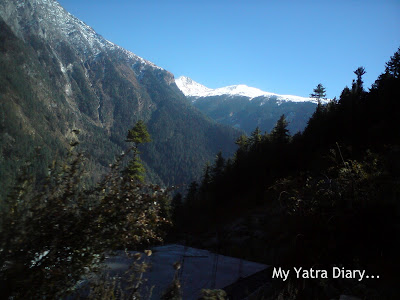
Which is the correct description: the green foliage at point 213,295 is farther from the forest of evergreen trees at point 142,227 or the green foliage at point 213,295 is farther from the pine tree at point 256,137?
the pine tree at point 256,137

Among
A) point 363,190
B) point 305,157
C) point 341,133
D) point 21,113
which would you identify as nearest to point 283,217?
point 363,190

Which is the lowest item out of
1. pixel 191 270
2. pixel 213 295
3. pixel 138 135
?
pixel 191 270

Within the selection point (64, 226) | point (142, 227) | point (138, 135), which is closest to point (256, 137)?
point (138, 135)

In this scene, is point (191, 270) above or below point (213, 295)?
below

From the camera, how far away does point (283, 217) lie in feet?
15.9

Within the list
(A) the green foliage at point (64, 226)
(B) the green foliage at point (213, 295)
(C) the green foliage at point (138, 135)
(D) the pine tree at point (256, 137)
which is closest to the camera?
(A) the green foliage at point (64, 226)

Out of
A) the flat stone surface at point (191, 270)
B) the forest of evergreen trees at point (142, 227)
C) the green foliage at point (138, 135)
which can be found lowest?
the flat stone surface at point (191, 270)

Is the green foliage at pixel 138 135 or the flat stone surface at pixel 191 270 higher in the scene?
the green foliage at pixel 138 135

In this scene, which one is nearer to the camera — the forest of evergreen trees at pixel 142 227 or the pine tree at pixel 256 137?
the forest of evergreen trees at pixel 142 227

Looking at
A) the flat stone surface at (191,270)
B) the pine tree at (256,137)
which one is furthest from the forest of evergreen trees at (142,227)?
the pine tree at (256,137)

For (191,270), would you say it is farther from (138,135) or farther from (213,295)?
(138,135)

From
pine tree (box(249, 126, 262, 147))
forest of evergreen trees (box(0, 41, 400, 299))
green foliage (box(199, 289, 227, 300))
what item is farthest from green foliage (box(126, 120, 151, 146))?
green foliage (box(199, 289, 227, 300))

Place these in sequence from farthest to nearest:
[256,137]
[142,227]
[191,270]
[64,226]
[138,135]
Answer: [256,137]
[138,135]
[191,270]
[142,227]
[64,226]

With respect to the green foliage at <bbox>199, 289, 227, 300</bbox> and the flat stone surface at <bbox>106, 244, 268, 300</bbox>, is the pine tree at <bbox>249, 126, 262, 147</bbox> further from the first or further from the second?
the green foliage at <bbox>199, 289, 227, 300</bbox>
